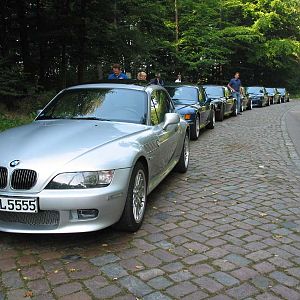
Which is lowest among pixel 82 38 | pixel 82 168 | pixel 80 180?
pixel 80 180

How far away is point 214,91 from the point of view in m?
18.2

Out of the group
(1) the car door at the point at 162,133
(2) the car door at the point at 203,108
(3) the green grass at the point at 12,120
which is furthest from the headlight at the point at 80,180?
(2) the car door at the point at 203,108

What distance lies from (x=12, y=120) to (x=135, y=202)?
8.25 metres

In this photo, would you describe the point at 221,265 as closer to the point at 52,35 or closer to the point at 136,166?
the point at 136,166

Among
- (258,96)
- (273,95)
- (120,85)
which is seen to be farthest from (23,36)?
(273,95)

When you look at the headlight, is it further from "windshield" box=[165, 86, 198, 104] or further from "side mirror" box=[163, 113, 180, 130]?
"windshield" box=[165, 86, 198, 104]

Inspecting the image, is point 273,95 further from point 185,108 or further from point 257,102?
point 185,108

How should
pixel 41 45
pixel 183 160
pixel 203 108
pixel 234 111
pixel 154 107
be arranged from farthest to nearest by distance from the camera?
pixel 234 111 < pixel 41 45 < pixel 203 108 < pixel 183 160 < pixel 154 107

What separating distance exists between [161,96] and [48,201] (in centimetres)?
323

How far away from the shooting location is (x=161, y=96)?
6594 mm

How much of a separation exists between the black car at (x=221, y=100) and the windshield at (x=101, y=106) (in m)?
11.0

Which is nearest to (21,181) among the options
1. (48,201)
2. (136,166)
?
(48,201)

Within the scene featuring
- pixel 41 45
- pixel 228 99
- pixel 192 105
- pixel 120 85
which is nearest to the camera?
pixel 120 85

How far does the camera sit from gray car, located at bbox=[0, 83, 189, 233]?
387 centimetres
